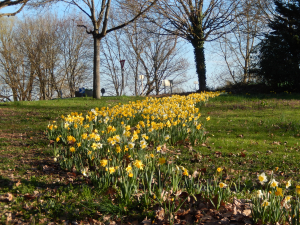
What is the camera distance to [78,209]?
2.75 metres

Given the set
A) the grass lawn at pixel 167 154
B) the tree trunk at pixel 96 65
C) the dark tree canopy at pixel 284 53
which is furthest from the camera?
the dark tree canopy at pixel 284 53

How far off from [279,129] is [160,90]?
23781mm

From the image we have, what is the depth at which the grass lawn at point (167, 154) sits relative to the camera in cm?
261

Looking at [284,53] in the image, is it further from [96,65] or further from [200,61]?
[96,65]

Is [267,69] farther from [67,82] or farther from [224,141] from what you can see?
[67,82]

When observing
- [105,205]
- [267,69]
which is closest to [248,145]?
[105,205]

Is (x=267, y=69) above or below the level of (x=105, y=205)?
above

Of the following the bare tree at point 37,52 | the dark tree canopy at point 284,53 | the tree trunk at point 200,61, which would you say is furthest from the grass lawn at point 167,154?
the bare tree at point 37,52

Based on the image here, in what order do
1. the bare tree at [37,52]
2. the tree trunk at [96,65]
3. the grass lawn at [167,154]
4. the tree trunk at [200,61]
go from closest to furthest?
the grass lawn at [167,154] < the tree trunk at [96,65] < the tree trunk at [200,61] < the bare tree at [37,52]

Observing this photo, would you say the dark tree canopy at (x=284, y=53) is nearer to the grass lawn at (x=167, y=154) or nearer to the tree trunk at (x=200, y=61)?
the tree trunk at (x=200, y=61)

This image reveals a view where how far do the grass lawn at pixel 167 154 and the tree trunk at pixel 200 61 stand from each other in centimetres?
950

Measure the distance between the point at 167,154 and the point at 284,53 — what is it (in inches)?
503

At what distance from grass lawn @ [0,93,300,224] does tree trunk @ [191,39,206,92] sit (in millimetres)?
9500

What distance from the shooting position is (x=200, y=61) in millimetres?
17438
